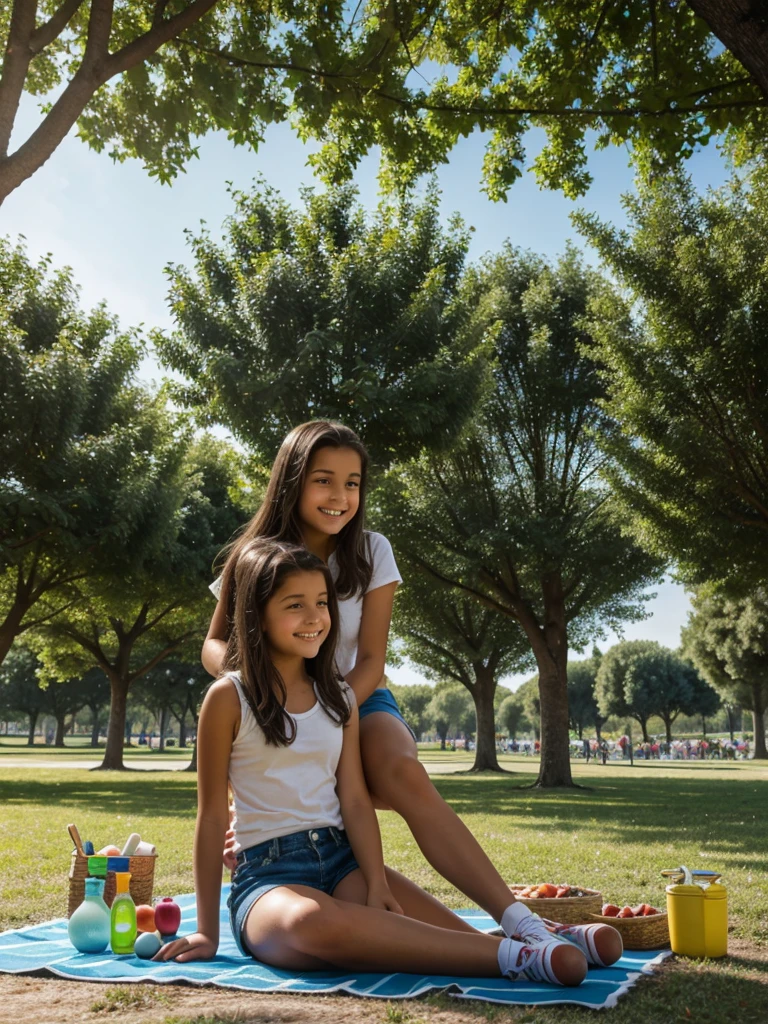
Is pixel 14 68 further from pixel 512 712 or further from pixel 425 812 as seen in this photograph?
pixel 512 712

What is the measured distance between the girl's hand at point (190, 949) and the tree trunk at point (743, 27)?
16.7 ft

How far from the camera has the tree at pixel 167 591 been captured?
21.5 meters

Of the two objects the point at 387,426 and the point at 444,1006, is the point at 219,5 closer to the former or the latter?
the point at 444,1006

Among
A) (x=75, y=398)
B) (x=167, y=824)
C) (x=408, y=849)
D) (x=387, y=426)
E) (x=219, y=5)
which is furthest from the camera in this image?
(x=75, y=398)

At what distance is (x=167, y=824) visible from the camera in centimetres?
1226

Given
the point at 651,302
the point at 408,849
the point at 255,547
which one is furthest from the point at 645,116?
the point at 651,302

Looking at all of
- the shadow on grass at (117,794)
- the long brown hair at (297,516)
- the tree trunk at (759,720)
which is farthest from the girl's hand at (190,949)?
the tree trunk at (759,720)

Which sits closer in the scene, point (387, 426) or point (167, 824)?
point (167, 824)

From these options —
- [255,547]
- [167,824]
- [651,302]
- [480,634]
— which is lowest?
[167,824]

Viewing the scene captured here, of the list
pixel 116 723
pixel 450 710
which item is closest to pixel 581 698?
pixel 450 710

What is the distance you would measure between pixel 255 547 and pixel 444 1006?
221 cm

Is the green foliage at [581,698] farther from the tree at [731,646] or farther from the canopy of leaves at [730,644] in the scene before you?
the canopy of leaves at [730,644]

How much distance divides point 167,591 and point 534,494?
1029 cm

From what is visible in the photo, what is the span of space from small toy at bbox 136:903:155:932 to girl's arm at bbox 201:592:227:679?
1.44 meters
